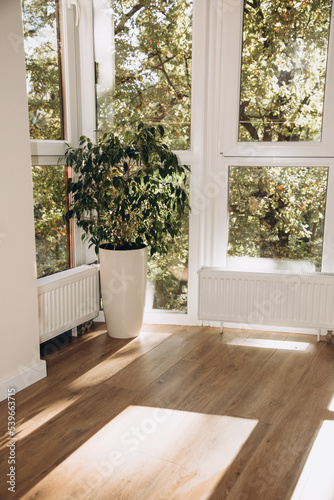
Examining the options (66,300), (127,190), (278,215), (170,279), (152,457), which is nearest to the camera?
(152,457)

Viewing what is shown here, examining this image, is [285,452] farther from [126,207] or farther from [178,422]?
[126,207]

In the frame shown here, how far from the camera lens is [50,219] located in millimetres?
3127

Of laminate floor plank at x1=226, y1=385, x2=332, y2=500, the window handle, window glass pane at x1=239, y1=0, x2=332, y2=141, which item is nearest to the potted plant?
window glass pane at x1=239, y1=0, x2=332, y2=141

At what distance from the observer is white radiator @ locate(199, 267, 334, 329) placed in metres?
3.16

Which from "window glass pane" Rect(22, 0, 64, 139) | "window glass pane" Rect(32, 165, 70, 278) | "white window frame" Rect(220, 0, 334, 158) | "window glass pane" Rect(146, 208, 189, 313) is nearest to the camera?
"window glass pane" Rect(22, 0, 64, 139)

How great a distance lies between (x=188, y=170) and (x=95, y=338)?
4.24 ft

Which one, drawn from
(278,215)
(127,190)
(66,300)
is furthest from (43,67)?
(278,215)

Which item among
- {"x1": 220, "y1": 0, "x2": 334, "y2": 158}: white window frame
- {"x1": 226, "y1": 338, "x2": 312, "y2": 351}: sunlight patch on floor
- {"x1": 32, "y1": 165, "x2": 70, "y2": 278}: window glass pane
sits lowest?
{"x1": 226, "y1": 338, "x2": 312, "y2": 351}: sunlight patch on floor

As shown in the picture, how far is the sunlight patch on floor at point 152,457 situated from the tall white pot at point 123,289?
0.89 metres

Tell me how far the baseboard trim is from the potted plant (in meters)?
0.68

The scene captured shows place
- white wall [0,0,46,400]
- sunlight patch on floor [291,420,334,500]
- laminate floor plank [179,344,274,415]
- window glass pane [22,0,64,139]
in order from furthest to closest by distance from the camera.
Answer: window glass pane [22,0,64,139] < laminate floor plank [179,344,274,415] < white wall [0,0,46,400] < sunlight patch on floor [291,420,334,500]

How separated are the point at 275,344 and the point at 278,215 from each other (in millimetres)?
872

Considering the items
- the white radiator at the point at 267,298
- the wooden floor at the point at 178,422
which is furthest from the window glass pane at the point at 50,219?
the white radiator at the point at 267,298

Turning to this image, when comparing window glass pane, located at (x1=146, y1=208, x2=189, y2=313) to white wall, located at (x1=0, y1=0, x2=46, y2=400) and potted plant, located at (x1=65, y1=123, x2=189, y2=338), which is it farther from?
white wall, located at (x1=0, y1=0, x2=46, y2=400)
